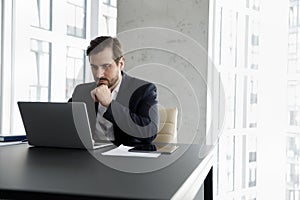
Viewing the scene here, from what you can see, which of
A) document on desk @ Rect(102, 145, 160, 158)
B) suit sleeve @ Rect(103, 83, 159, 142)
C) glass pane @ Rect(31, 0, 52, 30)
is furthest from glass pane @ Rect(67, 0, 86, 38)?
document on desk @ Rect(102, 145, 160, 158)

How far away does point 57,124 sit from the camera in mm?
1379

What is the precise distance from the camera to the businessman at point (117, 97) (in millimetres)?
1794

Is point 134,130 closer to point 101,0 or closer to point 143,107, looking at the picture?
point 143,107

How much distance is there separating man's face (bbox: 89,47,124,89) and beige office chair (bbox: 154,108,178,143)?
14.6 inches

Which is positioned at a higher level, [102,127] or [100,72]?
[100,72]

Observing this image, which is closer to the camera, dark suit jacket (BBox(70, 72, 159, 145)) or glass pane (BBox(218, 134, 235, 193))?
dark suit jacket (BBox(70, 72, 159, 145))

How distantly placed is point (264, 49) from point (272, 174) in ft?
3.49

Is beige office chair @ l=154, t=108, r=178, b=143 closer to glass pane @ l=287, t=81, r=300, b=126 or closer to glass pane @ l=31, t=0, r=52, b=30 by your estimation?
glass pane @ l=31, t=0, r=52, b=30

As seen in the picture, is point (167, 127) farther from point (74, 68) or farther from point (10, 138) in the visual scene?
point (74, 68)

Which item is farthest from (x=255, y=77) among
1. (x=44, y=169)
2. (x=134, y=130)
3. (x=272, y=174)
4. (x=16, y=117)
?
(x=44, y=169)

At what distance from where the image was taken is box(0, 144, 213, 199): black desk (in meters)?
0.75

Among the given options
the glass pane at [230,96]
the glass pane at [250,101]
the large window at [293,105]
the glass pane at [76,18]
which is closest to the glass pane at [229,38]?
the glass pane at [230,96]

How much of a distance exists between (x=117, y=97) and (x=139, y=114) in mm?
148

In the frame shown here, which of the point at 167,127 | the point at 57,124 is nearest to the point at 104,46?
the point at 167,127
